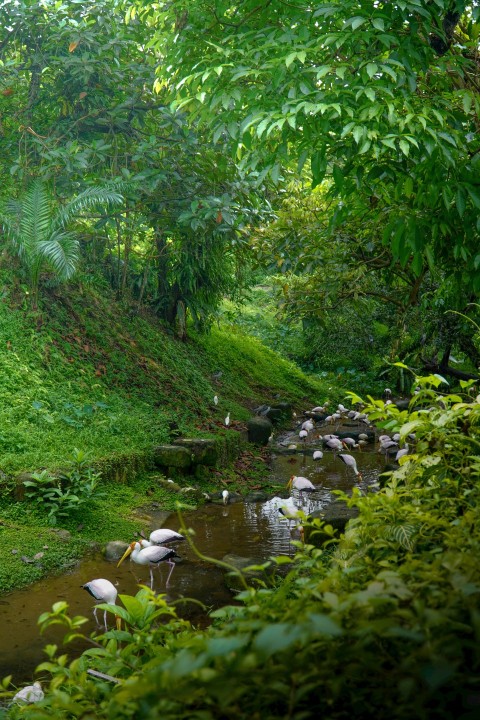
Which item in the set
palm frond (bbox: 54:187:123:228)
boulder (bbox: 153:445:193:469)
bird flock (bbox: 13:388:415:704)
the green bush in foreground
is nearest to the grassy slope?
boulder (bbox: 153:445:193:469)

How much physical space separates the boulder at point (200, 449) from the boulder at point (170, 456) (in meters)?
0.13

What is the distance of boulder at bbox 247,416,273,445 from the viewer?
9625mm

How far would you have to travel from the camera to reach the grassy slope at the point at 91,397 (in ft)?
18.1

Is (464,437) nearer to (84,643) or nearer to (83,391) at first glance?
(84,643)

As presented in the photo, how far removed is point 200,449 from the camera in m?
7.52

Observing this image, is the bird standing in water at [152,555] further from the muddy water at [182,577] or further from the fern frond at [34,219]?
the fern frond at [34,219]

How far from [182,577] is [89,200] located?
4678 mm

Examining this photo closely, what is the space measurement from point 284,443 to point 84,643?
6377 mm

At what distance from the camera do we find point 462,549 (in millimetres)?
1637

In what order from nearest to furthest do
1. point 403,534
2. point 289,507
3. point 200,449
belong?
1. point 403,534
2. point 289,507
3. point 200,449

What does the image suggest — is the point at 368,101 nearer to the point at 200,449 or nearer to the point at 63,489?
the point at 63,489

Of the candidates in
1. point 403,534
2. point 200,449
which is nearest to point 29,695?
point 403,534

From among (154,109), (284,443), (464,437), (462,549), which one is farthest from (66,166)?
(462,549)

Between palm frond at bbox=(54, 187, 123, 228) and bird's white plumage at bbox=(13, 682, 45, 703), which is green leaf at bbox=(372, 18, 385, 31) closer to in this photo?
bird's white plumage at bbox=(13, 682, 45, 703)
